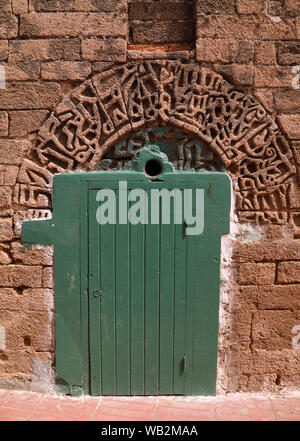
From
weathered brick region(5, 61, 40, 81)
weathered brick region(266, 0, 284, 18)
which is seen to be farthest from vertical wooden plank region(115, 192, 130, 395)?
weathered brick region(266, 0, 284, 18)

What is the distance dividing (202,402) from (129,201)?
1.96 meters

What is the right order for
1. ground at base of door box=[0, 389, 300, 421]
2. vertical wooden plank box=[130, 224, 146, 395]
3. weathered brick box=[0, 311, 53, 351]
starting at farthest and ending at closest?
weathered brick box=[0, 311, 53, 351] < vertical wooden plank box=[130, 224, 146, 395] < ground at base of door box=[0, 389, 300, 421]

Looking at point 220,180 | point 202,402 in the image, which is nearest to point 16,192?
point 220,180

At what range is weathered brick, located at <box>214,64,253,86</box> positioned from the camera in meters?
3.63

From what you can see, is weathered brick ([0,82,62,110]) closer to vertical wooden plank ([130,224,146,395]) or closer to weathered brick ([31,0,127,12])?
weathered brick ([31,0,127,12])

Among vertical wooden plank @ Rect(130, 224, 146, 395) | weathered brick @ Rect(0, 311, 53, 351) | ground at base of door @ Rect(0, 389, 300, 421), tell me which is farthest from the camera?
weathered brick @ Rect(0, 311, 53, 351)

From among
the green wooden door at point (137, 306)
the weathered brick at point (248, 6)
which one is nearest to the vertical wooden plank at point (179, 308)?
the green wooden door at point (137, 306)

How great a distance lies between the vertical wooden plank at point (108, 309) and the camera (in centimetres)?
367

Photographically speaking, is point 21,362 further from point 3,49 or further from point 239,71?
point 239,71

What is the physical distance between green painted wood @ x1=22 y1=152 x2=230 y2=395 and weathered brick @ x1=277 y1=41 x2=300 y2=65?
118 centimetres

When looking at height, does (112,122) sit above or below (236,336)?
above

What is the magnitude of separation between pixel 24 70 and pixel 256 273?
9.15ft

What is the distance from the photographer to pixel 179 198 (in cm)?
366

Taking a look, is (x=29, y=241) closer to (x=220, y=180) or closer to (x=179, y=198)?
(x=179, y=198)
